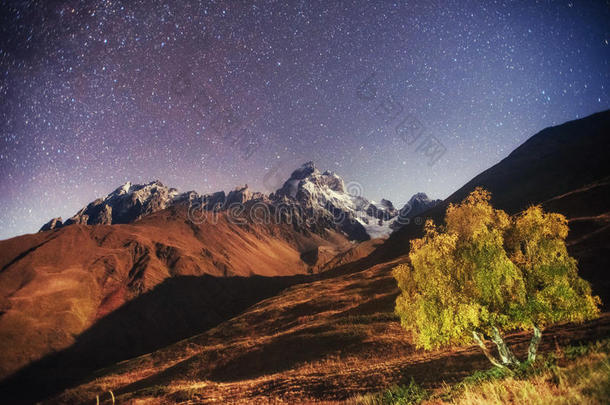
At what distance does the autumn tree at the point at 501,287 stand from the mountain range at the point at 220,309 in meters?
7.28

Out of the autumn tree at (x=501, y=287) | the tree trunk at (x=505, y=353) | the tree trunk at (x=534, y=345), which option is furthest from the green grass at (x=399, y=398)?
the tree trunk at (x=534, y=345)

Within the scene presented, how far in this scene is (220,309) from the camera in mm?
83500

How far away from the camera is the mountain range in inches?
893

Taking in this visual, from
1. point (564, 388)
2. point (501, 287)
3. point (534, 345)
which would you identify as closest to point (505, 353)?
point (534, 345)

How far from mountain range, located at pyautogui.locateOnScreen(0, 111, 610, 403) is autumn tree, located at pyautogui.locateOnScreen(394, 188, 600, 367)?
728cm

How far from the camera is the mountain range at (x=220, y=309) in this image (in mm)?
22672

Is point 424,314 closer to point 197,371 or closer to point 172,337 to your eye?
point 197,371

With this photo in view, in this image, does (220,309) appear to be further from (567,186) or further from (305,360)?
(567,186)

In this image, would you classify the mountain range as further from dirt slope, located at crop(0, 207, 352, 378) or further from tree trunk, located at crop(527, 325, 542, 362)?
tree trunk, located at crop(527, 325, 542, 362)

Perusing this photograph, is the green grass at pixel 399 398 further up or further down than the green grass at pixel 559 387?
further down

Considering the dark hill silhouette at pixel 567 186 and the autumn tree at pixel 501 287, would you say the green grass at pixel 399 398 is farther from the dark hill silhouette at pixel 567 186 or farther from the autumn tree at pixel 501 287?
the dark hill silhouette at pixel 567 186

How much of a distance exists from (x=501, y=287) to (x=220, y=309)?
284 feet

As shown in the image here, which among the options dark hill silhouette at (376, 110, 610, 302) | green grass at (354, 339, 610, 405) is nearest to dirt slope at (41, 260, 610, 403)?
green grass at (354, 339, 610, 405)

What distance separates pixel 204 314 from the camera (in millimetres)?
79625
